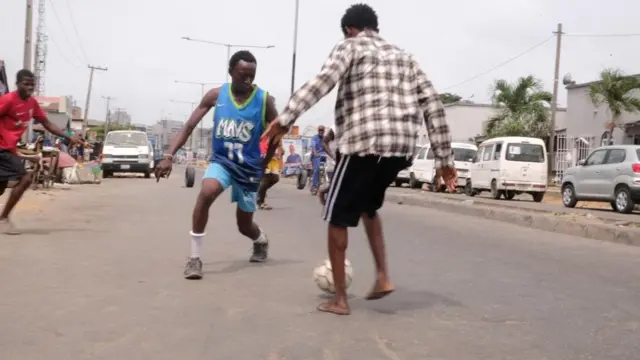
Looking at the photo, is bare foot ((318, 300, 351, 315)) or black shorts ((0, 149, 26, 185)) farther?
black shorts ((0, 149, 26, 185))

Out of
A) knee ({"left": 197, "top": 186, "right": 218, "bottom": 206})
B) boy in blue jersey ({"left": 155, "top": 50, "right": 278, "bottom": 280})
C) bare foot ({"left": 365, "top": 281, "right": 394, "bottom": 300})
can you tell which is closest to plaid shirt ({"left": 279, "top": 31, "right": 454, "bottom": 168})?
bare foot ({"left": 365, "top": 281, "right": 394, "bottom": 300})

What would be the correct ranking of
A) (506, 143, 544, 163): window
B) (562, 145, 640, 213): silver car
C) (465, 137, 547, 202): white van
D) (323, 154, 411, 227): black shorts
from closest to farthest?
(323, 154, 411, 227): black shorts → (562, 145, 640, 213): silver car → (465, 137, 547, 202): white van → (506, 143, 544, 163): window

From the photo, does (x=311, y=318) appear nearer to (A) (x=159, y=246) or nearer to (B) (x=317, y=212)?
(A) (x=159, y=246)

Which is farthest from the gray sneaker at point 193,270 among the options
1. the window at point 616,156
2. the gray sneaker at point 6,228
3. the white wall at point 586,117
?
the white wall at point 586,117

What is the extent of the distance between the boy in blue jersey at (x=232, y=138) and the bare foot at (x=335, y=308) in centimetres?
149

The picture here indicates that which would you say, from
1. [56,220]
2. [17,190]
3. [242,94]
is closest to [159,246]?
[17,190]

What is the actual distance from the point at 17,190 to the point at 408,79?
210 inches

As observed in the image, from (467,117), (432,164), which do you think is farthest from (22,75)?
(467,117)

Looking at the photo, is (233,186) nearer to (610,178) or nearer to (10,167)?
(10,167)

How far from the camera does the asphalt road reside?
3.95 metres

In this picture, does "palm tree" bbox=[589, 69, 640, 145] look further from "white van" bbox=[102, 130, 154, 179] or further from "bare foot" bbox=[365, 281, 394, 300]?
"bare foot" bbox=[365, 281, 394, 300]

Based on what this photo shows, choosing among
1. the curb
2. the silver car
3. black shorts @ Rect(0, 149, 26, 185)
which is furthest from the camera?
the silver car

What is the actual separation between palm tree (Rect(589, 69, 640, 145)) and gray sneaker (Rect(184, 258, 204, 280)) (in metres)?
26.4

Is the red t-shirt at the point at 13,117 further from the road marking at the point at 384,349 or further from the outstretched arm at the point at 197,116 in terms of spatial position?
the road marking at the point at 384,349
